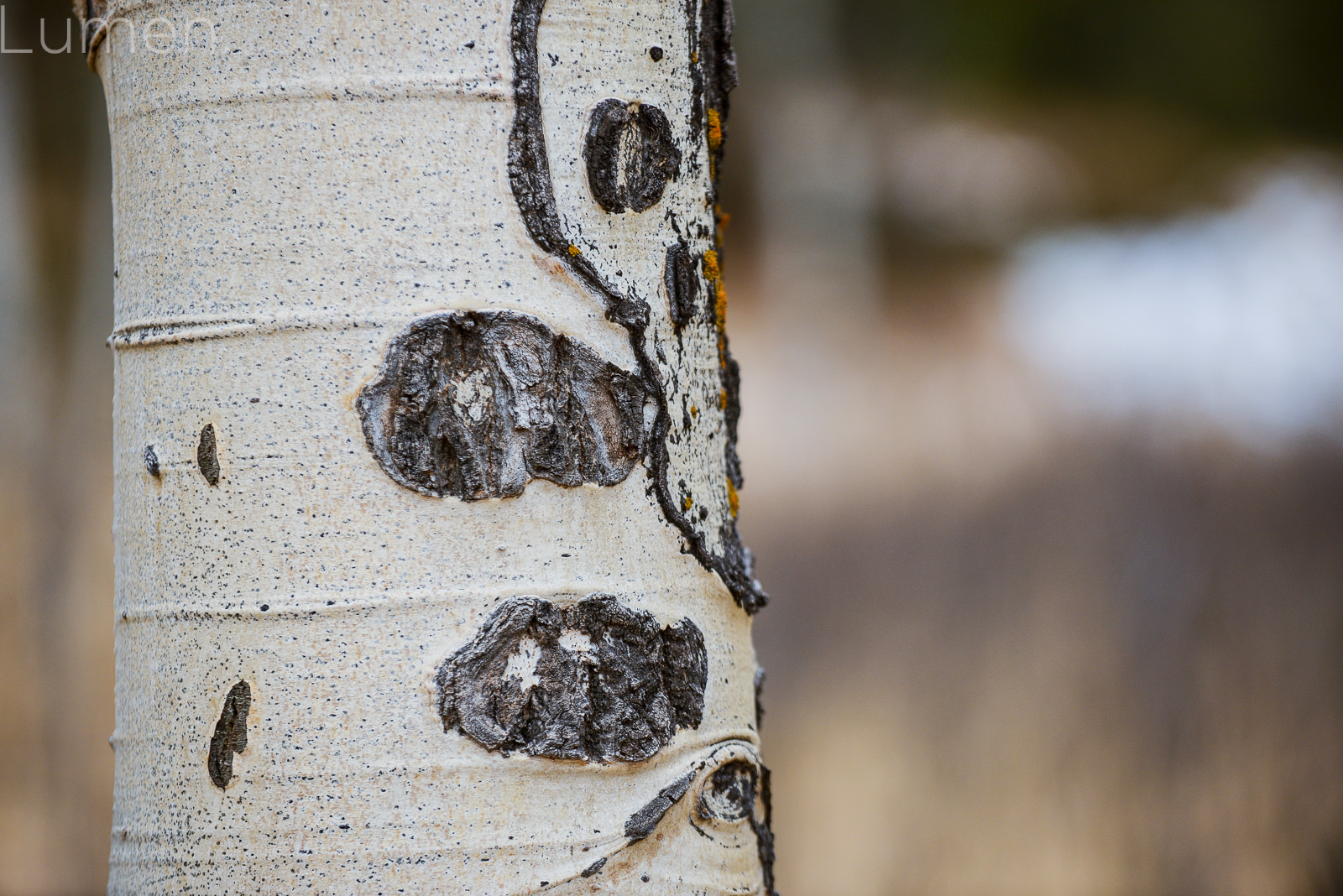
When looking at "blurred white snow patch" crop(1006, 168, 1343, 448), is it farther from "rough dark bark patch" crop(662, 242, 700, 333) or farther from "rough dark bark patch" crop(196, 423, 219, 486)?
"rough dark bark patch" crop(196, 423, 219, 486)

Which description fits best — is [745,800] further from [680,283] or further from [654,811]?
[680,283]

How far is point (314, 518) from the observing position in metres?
0.44

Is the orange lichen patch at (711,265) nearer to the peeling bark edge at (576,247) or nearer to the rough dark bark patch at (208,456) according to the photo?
the peeling bark edge at (576,247)

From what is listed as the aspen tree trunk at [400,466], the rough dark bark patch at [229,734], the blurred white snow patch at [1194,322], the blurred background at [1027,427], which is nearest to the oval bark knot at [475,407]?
the aspen tree trunk at [400,466]

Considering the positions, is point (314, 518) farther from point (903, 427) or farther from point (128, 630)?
point (903, 427)

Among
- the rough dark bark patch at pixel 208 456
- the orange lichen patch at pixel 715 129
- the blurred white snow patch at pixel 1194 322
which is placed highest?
the blurred white snow patch at pixel 1194 322

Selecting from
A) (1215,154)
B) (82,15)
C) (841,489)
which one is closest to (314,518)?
(82,15)

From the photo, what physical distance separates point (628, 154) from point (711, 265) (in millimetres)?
73

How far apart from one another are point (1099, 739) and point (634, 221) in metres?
2.04

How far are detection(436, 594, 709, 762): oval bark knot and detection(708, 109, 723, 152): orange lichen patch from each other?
9.5 inches

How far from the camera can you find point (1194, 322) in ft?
7.88

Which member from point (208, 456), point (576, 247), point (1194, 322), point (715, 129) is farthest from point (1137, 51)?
point (208, 456)

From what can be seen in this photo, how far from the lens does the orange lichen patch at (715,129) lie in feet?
1.78

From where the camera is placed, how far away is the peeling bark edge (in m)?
0.45
